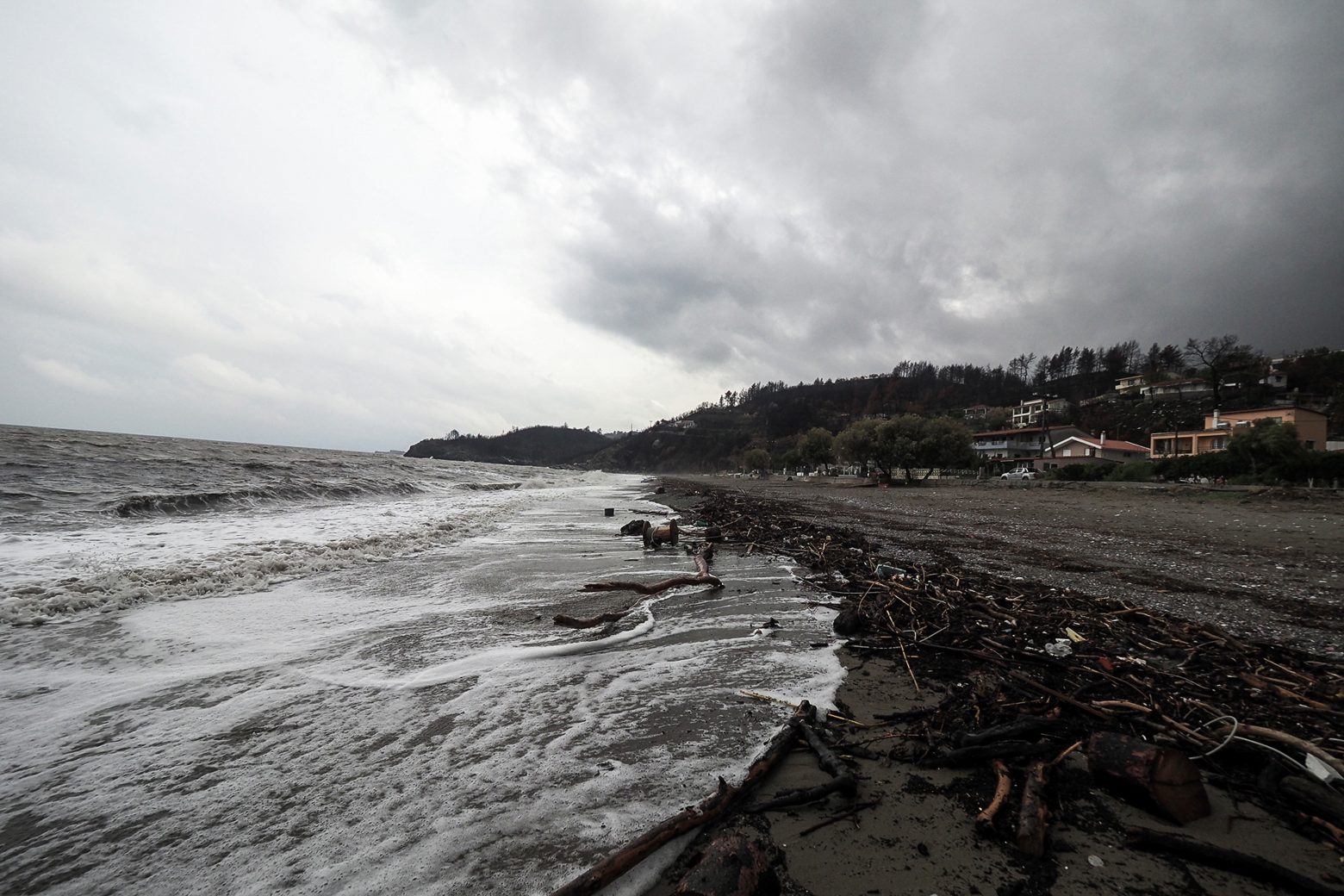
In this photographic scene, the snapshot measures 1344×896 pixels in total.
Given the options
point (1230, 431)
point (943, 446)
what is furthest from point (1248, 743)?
point (1230, 431)

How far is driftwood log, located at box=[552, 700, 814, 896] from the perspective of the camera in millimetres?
2020

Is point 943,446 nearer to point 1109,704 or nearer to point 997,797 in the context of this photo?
point 1109,704

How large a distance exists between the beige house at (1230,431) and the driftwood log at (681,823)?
64.5 m

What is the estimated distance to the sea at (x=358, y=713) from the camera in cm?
233

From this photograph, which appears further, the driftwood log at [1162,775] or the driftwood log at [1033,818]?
the driftwood log at [1162,775]

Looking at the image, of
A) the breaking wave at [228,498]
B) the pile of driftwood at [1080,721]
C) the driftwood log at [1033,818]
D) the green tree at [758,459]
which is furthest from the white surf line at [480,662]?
the green tree at [758,459]

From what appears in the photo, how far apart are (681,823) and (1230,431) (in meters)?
76.4

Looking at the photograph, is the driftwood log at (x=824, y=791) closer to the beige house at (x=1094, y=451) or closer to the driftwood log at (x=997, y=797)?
the driftwood log at (x=997, y=797)

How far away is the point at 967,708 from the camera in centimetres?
359

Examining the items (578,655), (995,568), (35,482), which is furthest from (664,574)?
(35,482)

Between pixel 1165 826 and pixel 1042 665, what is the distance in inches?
82.2

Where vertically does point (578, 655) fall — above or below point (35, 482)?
below

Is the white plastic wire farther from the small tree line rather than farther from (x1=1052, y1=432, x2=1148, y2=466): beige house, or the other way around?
(x1=1052, y1=432, x2=1148, y2=466): beige house

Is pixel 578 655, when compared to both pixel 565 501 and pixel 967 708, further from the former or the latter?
pixel 565 501
